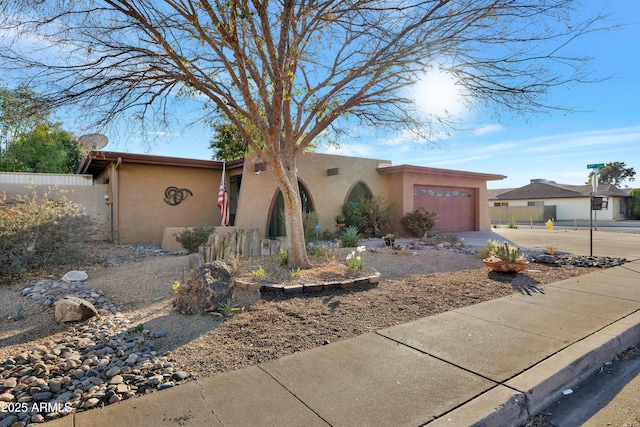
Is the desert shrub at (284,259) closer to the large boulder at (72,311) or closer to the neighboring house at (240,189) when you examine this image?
the large boulder at (72,311)

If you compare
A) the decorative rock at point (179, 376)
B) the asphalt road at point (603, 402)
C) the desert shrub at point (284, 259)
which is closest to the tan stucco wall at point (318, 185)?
the desert shrub at point (284, 259)

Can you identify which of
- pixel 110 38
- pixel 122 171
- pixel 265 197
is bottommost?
pixel 265 197

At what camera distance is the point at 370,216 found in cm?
1563

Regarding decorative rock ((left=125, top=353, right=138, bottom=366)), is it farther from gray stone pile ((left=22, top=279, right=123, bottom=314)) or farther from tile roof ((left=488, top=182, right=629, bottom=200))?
tile roof ((left=488, top=182, right=629, bottom=200))

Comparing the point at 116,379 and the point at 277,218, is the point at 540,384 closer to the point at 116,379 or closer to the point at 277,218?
the point at 116,379

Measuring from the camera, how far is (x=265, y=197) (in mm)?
13797

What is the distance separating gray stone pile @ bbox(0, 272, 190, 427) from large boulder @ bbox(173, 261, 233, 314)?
2.18 ft

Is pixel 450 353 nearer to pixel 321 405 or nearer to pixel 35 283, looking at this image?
pixel 321 405

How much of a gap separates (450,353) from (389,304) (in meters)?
1.76

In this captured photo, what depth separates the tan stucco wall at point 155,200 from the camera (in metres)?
13.7

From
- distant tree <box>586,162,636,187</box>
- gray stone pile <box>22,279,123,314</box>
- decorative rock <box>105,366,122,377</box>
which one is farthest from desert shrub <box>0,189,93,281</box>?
distant tree <box>586,162,636,187</box>

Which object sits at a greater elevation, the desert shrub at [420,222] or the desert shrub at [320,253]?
the desert shrub at [420,222]

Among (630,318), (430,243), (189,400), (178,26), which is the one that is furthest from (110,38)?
(430,243)

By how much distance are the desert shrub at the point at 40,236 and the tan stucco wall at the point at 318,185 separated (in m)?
5.48
